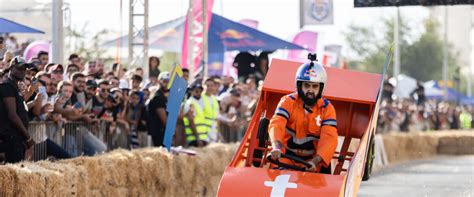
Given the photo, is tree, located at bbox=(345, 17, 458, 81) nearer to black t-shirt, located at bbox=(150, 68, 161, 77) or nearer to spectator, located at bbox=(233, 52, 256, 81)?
spectator, located at bbox=(233, 52, 256, 81)

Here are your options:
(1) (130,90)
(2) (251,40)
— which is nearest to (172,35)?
(2) (251,40)

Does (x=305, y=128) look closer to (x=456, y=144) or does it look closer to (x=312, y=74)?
(x=312, y=74)

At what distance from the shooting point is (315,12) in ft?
99.6

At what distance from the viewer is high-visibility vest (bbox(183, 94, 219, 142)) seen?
Answer: 63.3ft

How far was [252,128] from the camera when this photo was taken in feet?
44.1

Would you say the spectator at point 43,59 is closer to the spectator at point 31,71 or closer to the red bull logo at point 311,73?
the spectator at point 31,71

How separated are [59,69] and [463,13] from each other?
127 meters

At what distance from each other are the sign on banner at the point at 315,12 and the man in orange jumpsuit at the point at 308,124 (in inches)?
712

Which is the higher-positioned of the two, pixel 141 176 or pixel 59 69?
pixel 59 69

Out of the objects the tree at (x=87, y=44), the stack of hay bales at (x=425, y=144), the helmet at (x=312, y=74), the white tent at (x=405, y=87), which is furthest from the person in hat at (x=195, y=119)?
the white tent at (x=405, y=87)

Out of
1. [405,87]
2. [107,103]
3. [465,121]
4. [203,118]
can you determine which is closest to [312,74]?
[107,103]

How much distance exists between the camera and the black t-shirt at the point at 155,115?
18.0 meters

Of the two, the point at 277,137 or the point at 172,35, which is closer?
the point at 277,137

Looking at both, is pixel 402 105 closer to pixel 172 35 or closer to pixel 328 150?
pixel 172 35
